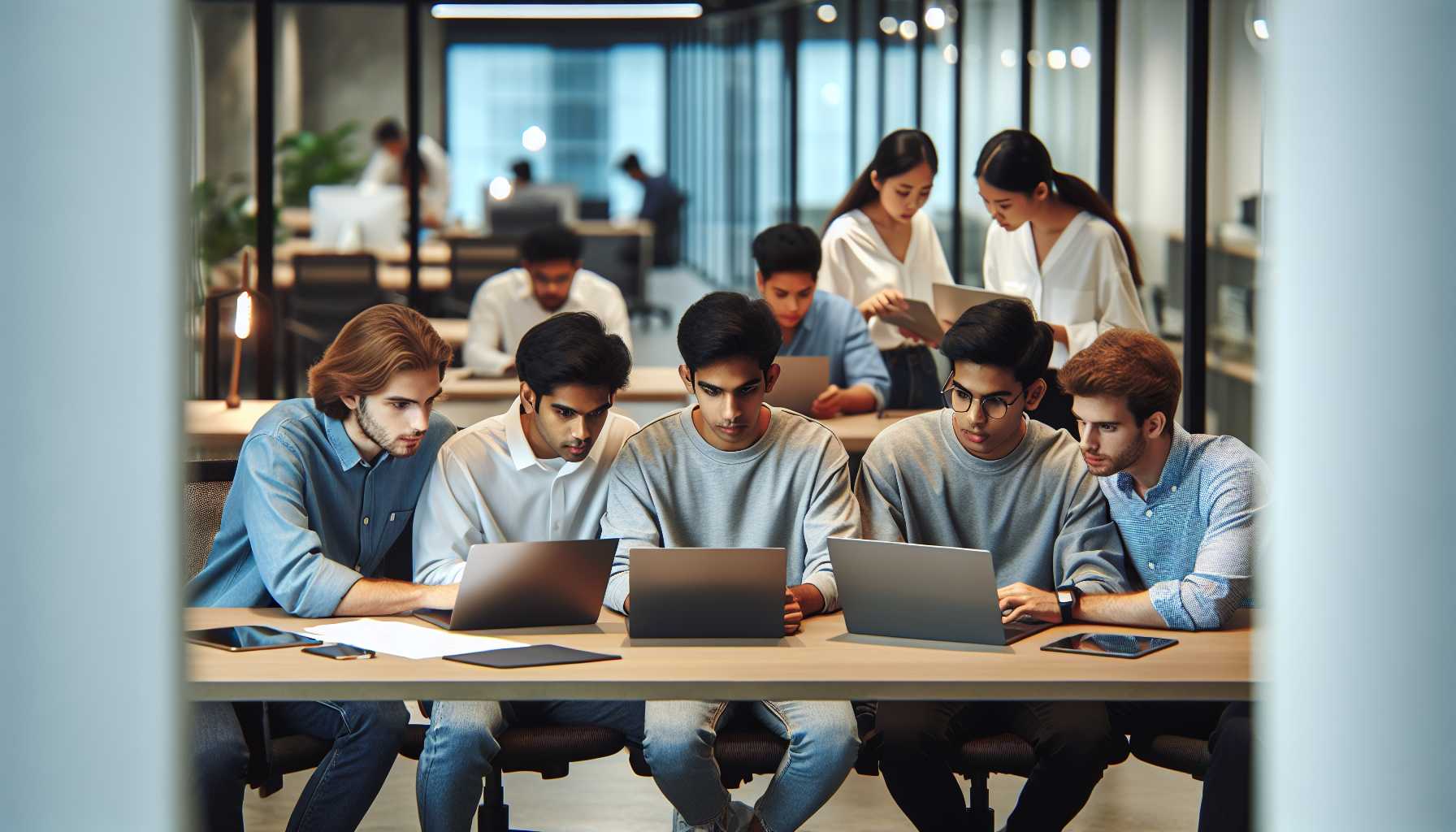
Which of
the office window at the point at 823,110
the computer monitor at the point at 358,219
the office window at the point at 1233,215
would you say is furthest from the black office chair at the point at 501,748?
the computer monitor at the point at 358,219

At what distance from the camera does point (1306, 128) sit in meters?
1.17

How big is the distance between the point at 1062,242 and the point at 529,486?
1.98 meters

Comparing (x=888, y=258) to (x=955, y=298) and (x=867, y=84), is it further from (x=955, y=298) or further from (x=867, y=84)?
(x=867, y=84)

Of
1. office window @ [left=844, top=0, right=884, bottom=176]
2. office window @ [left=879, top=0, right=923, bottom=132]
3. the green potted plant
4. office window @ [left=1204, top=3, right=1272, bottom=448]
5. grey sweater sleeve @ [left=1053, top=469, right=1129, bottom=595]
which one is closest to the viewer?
grey sweater sleeve @ [left=1053, top=469, right=1129, bottom=595]

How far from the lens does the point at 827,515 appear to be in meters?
3.00

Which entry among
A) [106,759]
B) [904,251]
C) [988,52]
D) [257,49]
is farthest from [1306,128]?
[988,52]

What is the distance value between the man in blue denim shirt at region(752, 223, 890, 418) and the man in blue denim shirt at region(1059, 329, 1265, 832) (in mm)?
1572

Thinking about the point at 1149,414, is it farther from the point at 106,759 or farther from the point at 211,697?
the point at 106,759

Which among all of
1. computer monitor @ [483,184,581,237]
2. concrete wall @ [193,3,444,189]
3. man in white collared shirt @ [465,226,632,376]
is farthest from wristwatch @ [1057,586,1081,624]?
concrete wall @ [193,3,444,189]

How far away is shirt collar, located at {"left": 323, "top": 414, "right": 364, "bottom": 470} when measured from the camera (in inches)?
116

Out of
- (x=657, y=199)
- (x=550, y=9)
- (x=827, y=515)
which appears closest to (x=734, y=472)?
(x=827, y=515)

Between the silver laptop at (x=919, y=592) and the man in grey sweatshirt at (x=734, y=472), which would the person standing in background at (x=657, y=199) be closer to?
the man in grey sweatshirt at (x=734, y=472)

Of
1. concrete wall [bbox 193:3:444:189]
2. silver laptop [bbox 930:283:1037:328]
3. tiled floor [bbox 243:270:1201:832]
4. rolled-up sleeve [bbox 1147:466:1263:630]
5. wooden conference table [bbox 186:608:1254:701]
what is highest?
concrete wall [bbox 193:3:444:189]

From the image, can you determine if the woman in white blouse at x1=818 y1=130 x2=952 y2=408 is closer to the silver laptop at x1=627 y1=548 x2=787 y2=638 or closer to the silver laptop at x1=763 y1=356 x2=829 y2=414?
the silver laptop at x1=763 y1=356 x2=829 y2=414
